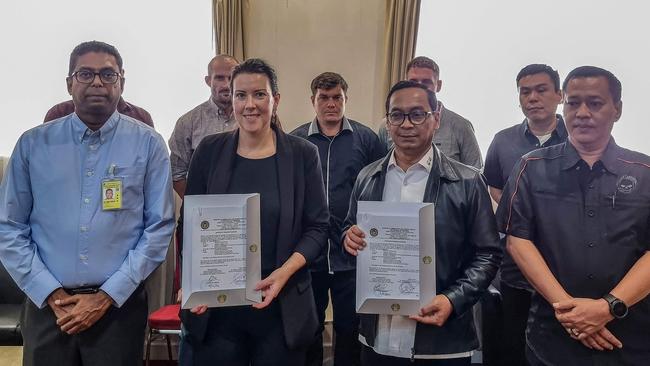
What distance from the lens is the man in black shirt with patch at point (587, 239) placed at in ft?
4.98

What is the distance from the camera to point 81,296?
1.74 metres

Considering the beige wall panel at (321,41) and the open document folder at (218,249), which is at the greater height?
the beige wall panel at (321,41)

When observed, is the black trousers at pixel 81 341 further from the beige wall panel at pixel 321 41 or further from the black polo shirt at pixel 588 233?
the beige wall panel at pixel 321 41

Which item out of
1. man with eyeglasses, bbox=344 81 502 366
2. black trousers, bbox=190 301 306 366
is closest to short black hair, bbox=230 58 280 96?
man with eyeglasses, bbox=344 81 502 366

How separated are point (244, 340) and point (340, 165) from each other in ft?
4.56

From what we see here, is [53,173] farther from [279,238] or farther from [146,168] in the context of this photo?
[279,238]

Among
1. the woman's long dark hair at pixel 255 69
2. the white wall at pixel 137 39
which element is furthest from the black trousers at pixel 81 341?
the white wall at pixel 137 39

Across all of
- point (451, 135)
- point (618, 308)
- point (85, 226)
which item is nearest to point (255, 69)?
point (85, 226)

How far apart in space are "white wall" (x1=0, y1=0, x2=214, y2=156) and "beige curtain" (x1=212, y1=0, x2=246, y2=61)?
0.26 m

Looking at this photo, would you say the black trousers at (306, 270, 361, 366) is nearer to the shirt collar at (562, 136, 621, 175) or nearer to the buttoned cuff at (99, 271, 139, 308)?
the buttoned cuff at (99, 271, 139, 308)

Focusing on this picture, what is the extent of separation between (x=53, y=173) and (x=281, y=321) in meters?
1.07

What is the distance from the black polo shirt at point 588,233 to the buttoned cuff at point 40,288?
1755 millimetres

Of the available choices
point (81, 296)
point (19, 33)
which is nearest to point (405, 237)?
point (81, 296)

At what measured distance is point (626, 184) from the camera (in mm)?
1553
